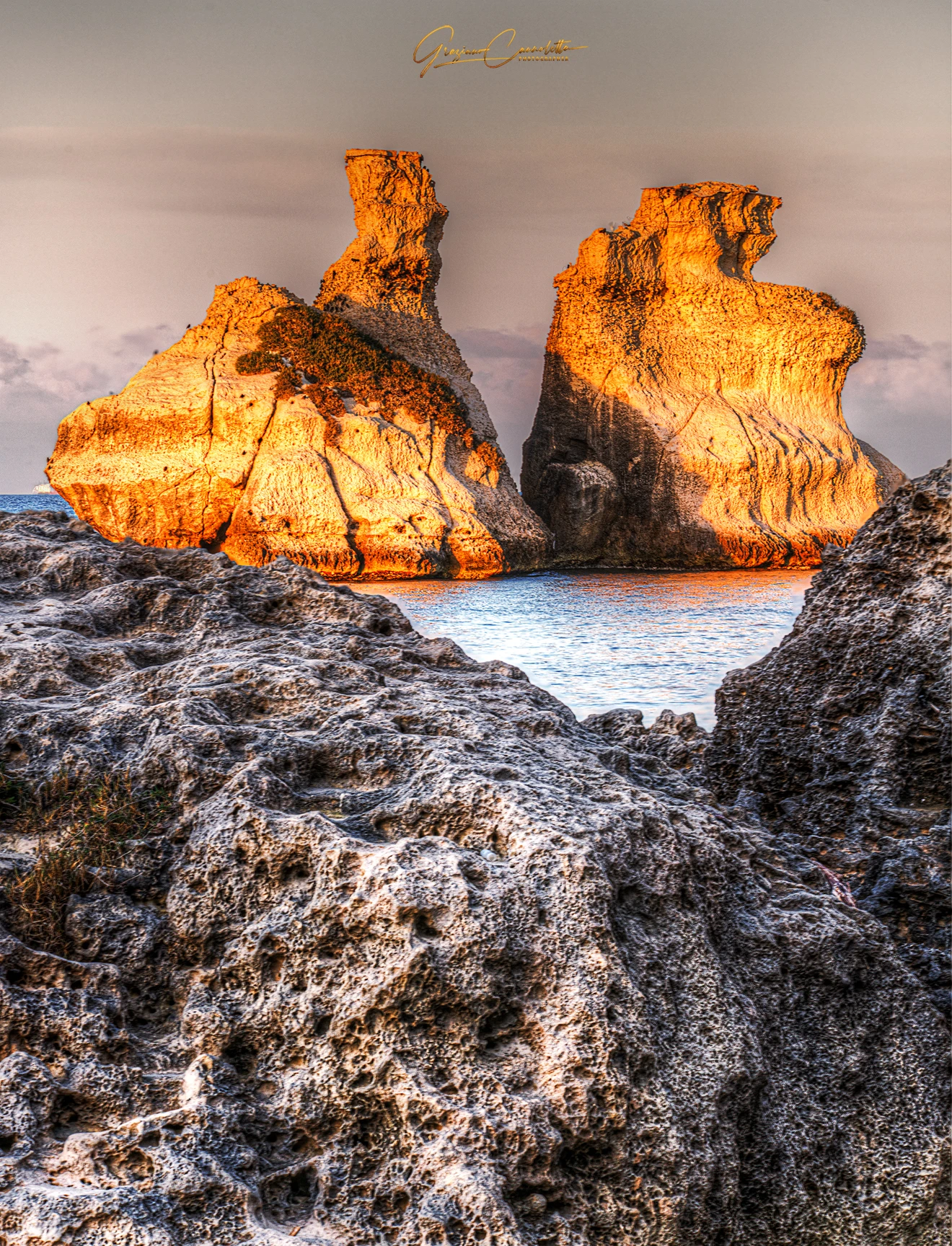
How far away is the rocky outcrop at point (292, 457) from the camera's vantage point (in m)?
31.1

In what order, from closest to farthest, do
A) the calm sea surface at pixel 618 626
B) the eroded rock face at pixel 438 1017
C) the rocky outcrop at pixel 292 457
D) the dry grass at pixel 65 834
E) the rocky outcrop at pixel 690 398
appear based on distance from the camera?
1. the eroded rock face at pixel 438 1017
2. the dry grass at pixel 65 834
3. the calm sea surface at pixel 618 626
4. the rocky outcrop at pixel 292 457
5. the rocky outcrop at pixel 690 398

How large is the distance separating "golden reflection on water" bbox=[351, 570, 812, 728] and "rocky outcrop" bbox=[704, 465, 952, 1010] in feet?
20.1

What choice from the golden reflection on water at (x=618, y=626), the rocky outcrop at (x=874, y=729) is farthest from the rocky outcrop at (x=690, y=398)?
the rocky outcrop at (x=874, y=729)

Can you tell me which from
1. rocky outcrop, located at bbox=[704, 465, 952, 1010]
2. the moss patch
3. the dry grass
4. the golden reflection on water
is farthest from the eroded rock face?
the moss patch

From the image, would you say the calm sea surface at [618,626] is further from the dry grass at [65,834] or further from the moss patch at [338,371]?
the dry grass at [65,834]

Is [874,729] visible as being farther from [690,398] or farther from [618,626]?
[690,398]

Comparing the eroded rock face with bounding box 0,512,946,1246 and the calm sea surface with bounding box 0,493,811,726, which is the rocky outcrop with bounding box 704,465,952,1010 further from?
the calm sea surface with bounding box 0,493,811,726

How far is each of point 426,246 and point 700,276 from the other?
11623 mm

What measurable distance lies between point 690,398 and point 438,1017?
134 feet

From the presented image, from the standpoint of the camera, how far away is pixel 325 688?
10.7 feet

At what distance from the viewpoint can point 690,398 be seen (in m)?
40.9

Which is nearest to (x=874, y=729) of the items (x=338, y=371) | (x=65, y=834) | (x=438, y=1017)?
(x=438, y=1017)

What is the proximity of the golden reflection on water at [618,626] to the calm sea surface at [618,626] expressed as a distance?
34 millimetres

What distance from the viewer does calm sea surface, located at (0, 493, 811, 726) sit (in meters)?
14.3
